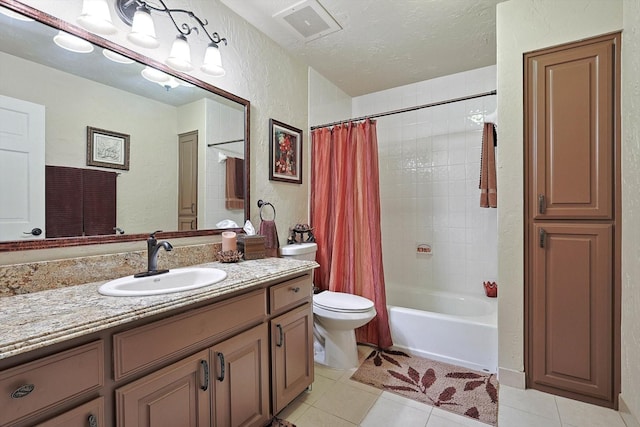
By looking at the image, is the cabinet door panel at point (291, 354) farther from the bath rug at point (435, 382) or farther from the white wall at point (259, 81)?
the white wall at point (259, 81)

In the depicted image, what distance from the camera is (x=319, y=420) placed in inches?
60.9

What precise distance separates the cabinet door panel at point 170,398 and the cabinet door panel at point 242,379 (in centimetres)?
6

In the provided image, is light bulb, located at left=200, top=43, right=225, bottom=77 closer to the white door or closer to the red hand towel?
the white door

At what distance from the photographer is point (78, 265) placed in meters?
1.23

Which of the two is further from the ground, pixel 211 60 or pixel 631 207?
pixel 211 60

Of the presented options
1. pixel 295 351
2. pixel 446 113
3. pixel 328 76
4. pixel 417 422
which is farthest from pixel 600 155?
pixel 328 76

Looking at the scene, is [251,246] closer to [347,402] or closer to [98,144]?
[98,144]

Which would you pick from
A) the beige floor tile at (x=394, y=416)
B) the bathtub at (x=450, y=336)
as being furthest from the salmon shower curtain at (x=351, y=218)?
the beige floor tile at (x=394, y=416)

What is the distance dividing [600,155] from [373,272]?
59.1 inches

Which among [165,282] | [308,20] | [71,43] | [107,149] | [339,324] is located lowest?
[339,324]

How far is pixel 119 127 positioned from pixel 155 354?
1.04 metres

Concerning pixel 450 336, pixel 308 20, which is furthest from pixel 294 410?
pixel 308 20

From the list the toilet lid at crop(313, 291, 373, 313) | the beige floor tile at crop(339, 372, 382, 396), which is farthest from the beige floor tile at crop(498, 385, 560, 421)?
the toilet lid at crop(313, 291, 373, 313)

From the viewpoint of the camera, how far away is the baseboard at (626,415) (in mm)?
1457
